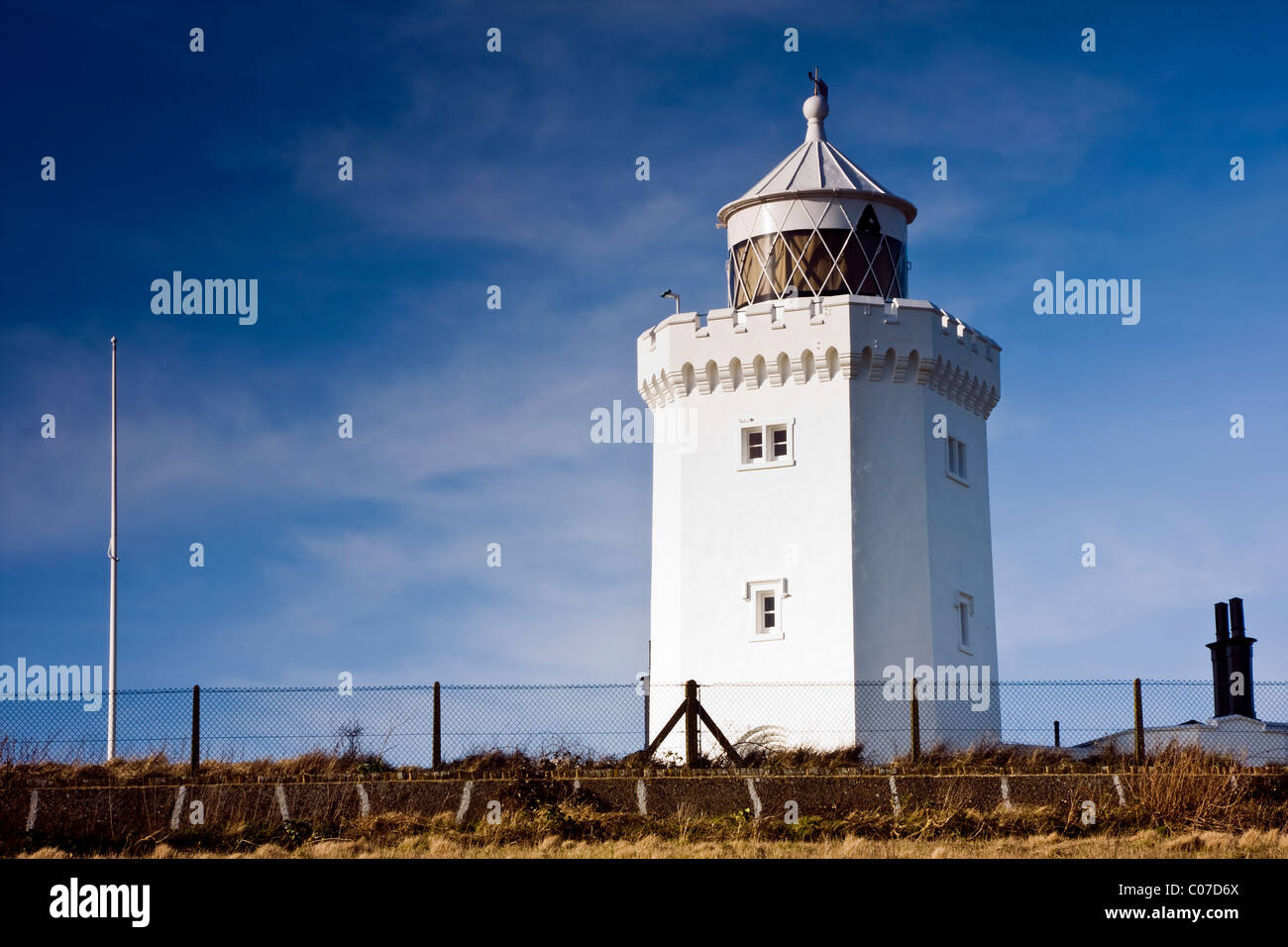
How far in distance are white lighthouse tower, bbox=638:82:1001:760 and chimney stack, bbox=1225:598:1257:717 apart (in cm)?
813

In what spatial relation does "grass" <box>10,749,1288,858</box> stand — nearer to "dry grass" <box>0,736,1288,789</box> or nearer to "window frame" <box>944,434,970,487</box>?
"dry grass" <box>0,736,1288,789</box>

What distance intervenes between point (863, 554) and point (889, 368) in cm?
320

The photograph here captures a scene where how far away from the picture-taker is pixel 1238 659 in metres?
37.3

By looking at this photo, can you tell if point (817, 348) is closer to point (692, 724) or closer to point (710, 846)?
point (692, 724)

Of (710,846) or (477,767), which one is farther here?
(477,767)

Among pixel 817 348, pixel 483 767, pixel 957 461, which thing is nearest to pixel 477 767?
pixel 483 767

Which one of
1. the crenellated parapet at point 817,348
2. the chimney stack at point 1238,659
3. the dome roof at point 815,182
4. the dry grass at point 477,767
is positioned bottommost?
the dry grass at point 477,767

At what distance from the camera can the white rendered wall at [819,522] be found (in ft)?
94.5

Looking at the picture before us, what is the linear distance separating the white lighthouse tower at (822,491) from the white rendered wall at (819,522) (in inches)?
1.3

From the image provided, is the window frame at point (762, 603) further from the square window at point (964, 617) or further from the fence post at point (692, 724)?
the fence post at point (692, 724)

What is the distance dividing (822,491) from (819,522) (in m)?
0.51

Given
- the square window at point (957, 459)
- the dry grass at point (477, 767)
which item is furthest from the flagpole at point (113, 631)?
the square window at point (957, 459)

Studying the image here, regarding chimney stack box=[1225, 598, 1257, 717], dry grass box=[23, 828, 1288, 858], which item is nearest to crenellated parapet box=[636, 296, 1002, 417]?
chimney stack box=[1225, 598, 1257, 717]
